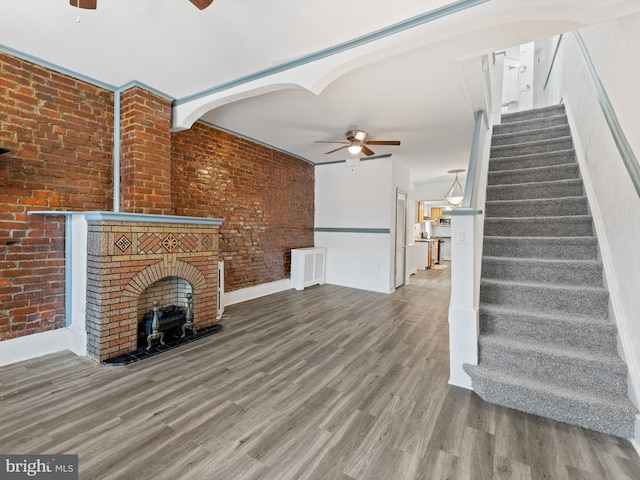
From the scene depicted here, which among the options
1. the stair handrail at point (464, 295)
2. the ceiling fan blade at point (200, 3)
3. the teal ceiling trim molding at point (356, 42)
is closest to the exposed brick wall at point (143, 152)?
the teal ceiling trim molding at point (356, 42)

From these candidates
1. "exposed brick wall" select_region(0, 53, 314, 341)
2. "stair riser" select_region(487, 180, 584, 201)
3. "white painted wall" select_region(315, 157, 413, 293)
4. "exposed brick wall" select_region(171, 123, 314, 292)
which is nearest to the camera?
"exposed brick wall" select_region(0, 53, 314, 341)

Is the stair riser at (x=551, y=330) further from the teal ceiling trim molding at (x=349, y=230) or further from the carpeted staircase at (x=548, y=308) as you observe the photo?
the teal ceiling trim molding at (x=349, y=230)

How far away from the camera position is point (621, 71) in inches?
84.4

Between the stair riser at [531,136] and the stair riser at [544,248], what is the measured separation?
213cm

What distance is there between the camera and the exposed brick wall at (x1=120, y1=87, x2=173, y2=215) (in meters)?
3.11

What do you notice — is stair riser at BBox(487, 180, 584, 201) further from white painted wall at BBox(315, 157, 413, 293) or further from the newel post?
white painted wall at BBox(315, 157, 413, 293)

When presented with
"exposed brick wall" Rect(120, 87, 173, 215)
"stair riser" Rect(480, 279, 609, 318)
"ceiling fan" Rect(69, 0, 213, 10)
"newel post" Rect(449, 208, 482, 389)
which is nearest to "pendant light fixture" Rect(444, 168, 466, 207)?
"stair riser" Rect(480, 279, 609, 318)

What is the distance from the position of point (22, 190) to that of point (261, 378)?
2.79 meters

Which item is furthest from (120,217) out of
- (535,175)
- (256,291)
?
(535,175)

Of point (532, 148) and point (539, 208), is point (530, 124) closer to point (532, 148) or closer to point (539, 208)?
point (532, 148)

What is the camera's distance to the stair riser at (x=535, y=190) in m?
3.32

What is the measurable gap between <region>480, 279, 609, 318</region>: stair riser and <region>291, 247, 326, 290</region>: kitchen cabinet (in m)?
3.67

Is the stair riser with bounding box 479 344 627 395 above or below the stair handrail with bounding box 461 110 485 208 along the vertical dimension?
below

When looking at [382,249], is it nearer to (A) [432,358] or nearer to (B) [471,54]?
(A) [432,358]
